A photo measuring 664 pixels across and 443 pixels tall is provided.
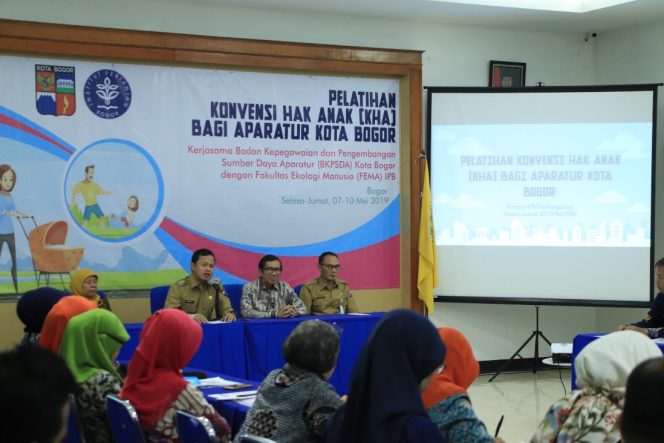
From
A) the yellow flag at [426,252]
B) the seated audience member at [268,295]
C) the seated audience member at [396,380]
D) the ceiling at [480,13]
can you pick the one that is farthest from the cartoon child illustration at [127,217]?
the seated audience member at [396,380]

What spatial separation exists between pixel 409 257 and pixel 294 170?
4.40ft

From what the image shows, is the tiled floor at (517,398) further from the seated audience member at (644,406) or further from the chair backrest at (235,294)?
the seated audience member at (644,406)

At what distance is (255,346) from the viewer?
630 centimetres

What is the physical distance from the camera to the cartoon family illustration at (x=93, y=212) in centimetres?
704

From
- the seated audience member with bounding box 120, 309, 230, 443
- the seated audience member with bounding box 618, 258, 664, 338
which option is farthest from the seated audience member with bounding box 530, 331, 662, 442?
the seated audience member with bounding box 618, 258, 664, 338

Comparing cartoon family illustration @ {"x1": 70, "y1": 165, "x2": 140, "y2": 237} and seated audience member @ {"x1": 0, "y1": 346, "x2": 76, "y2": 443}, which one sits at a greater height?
cartoon family illustration @ {"x1": 70, "y1": 165, "x2": 140, "y2": 237}

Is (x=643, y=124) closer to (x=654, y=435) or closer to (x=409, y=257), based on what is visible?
(x=409, y=257)

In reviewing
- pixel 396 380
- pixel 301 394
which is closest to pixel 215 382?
pixel 301 394

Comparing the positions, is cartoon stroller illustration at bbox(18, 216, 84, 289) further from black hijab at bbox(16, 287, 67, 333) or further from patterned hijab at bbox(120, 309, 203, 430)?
patterned hijab at bbox(120, 309, 203, 430)

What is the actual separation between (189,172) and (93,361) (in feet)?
13.1

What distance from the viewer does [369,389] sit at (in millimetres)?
2389

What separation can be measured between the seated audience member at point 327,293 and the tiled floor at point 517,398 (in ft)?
4.23

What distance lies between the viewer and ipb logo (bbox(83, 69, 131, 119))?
23.3 feet

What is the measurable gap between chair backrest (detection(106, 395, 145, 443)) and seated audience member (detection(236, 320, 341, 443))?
0.41m
